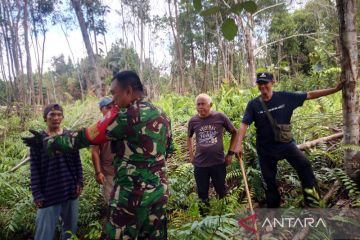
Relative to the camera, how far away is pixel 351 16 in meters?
3.18

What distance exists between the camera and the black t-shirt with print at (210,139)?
160 inches

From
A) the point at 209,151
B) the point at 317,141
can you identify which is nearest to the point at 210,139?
the point at 209,151

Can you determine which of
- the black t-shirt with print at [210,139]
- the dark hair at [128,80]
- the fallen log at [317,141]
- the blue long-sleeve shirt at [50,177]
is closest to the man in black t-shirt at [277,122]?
the black t-shirt with print at [210,139]

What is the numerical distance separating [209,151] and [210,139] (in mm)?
154

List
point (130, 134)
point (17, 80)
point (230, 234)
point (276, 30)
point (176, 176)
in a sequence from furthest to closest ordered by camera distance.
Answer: point (276, 30)
point (17, 80)
point (176, 176)
point (230, 234)
point (130, 134)

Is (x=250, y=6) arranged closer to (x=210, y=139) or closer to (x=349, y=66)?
(x=349, y=66)

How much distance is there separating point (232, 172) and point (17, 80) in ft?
49.6

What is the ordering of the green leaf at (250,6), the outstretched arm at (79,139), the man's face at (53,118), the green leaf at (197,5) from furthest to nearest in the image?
the man's face at (53,118), the outstretched arm at (79,139), the green leaf at (197,5), the green leaf at (250,6)

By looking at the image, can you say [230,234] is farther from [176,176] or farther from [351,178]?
[176,176]

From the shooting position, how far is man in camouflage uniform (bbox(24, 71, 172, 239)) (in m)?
2.17

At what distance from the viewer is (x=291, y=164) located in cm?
365

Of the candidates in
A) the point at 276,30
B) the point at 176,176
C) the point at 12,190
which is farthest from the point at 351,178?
the point at 276,30

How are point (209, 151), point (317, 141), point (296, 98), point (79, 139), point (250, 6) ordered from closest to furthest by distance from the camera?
1. point (250, 6)
2. point (79, 139)
3. point (296, 98)
4. point (209, 151)
5. point (317, 141)

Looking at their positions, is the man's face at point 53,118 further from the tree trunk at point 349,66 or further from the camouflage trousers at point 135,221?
the tree trunk at point 349,66
